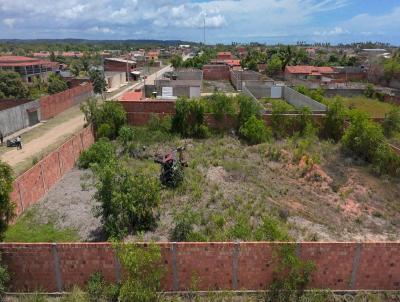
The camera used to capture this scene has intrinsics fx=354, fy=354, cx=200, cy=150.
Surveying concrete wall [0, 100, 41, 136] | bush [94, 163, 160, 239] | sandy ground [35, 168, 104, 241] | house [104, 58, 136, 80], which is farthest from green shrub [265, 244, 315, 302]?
house [104, 58, 136, 80]

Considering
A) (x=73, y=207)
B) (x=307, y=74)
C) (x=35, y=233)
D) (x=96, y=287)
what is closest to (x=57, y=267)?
(x=96, y=287)

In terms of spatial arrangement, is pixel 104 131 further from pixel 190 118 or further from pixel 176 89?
pixel 176 89

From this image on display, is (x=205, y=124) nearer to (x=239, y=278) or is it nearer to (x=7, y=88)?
(x=239, y=278)

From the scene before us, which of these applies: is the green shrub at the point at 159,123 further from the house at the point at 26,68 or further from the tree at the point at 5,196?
the house at the point at 26,68

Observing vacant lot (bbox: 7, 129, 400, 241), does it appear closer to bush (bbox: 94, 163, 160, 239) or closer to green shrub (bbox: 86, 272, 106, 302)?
bush (bbox: 94, 163, 160, 239)

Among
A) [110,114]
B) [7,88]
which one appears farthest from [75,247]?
[7,88]

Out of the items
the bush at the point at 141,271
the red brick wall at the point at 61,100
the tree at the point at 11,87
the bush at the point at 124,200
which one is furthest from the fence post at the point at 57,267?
the tree at the point at 11,87
